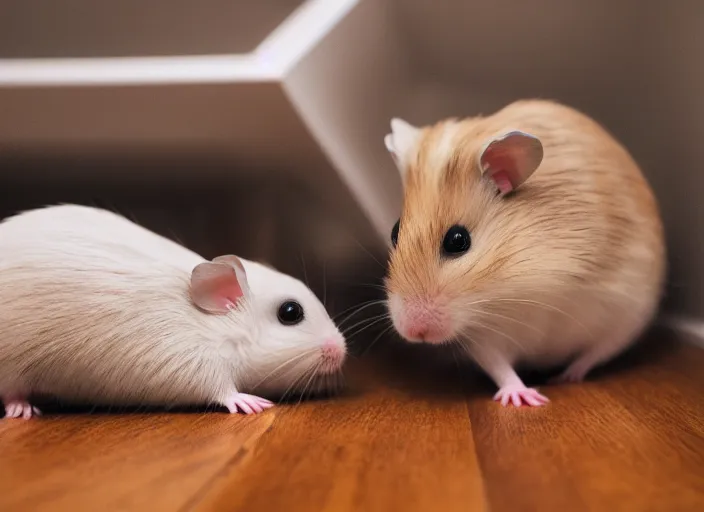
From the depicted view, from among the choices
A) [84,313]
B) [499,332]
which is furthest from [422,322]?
[84,313]

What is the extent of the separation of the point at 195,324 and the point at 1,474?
356mm

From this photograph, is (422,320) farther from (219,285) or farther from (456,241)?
(219,285)

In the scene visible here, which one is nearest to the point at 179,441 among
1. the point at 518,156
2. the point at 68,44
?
the point at 518,156

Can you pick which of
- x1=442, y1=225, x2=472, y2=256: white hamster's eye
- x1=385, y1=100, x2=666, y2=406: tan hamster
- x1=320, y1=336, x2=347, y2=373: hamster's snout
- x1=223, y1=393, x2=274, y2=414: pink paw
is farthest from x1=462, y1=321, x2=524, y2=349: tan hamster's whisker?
x1=223, y1=393, x2=274, y2=414: pink paw

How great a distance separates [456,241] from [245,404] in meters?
0.42

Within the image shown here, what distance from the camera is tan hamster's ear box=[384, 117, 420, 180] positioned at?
1.18 meters

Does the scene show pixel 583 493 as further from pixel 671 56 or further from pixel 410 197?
pixel 671 56

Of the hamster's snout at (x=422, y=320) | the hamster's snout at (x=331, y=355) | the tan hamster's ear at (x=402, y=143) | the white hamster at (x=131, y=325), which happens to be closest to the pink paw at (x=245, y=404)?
the white hamster at (x=131, y=325)

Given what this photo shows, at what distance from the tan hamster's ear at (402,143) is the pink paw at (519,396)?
0.41 meters

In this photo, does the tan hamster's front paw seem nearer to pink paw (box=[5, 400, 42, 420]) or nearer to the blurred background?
pink paw (box=[5, 400, 42, 420])

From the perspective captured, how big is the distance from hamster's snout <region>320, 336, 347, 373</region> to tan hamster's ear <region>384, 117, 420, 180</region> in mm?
321

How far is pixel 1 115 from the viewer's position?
1.14 m

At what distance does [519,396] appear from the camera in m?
1.05

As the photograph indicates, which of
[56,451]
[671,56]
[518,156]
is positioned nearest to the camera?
[56,451]
